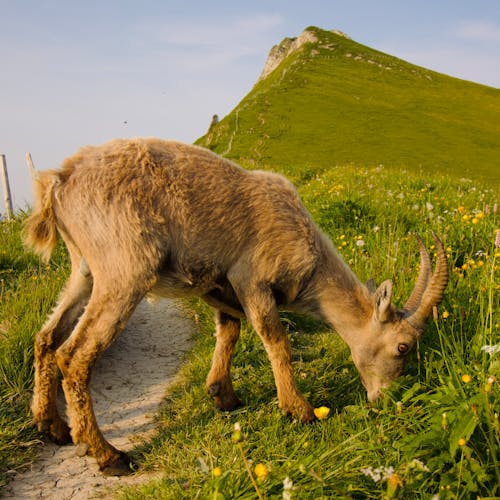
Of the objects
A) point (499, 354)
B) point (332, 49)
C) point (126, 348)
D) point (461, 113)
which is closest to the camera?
point (499, 354)

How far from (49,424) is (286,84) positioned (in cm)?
4762

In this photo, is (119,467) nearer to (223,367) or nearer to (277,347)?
(223,367)

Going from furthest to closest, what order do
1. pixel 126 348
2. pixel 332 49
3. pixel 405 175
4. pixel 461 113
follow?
pixel 332 49, pixel 461 113, pixel 405 175, pixel 126 348

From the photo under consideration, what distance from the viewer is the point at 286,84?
48.3 metres

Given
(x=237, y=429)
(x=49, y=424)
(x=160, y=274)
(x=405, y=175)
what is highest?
(x=405, y=175)

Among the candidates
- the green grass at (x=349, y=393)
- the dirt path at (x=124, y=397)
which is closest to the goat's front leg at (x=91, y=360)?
the dirt path at (x=124, y=397)

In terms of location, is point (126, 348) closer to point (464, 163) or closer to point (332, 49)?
point (464, 163)

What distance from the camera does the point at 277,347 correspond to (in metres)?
4.19

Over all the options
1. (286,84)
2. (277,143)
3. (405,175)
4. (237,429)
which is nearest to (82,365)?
(237,429)

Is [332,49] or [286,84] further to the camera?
[332,49]

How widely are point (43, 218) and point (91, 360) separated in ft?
3.95

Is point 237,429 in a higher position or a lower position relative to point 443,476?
higher

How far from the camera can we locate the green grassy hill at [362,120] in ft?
111

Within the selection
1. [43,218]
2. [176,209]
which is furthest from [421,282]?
[43,218]
